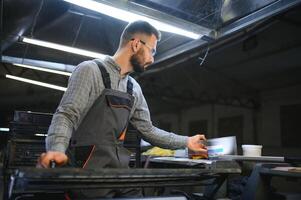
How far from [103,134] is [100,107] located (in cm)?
13

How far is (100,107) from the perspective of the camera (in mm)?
1496

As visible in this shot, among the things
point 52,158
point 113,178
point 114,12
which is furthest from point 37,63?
point 113,178

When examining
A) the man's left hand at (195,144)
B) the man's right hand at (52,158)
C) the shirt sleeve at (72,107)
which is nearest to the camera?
the man's right hand at (52,158)

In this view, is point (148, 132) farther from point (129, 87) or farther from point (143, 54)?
point (143, 54)

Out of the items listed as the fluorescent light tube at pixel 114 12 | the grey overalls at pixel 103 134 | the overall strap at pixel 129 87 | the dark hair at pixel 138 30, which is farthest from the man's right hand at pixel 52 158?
the fluorescent light tube at pixel 114 12

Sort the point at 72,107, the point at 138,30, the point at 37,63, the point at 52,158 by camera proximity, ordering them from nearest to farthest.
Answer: the point at 52,158, the point at 72,107, the point at 138,30, the point at 37,63

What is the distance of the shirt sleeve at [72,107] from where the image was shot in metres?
1.27

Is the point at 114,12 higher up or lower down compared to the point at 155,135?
higher up

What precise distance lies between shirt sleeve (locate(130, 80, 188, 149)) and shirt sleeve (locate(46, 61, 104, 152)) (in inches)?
16.0

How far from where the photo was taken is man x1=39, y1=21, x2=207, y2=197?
132cm

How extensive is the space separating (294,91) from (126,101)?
25.5 ft

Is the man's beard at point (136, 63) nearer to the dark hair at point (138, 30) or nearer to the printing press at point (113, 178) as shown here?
the dark hair at point (138, 30)

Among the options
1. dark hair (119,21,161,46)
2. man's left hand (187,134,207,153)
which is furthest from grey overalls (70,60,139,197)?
man's left hand (187,134,207,153)

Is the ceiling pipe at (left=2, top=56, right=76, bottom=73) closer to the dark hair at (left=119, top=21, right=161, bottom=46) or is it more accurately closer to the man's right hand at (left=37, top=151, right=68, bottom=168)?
the dark hair at (left=119, top=21, right=161, bottom=46)
